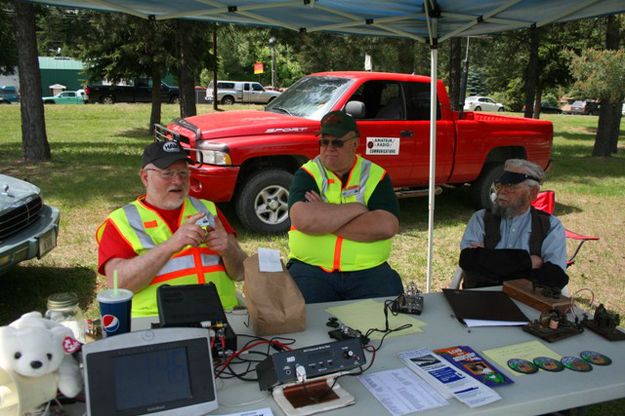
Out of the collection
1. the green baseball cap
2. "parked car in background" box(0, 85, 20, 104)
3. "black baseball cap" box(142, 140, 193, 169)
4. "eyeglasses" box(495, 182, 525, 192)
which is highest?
"parked car in background" box(0, 85, 20, 104)

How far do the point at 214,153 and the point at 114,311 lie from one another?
3.95 m

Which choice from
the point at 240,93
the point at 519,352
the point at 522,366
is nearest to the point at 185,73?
the point at 519,352

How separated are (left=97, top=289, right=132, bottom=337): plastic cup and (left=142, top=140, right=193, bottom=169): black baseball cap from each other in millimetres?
956

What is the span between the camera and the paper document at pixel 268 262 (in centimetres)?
229

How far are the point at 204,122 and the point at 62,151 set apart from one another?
24.3 ft

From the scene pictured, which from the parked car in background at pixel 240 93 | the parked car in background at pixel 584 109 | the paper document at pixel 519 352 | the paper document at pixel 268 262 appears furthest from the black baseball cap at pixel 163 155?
the parked car in background at pixel 584 109

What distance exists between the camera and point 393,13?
166 inches

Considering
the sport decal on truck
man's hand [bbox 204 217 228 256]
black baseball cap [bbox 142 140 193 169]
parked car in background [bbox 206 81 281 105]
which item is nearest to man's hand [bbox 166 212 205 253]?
man's hand [bbox 204 217 228 256]

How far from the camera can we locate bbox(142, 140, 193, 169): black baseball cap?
8.81ft

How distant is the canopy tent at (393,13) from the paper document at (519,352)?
2.06 meters

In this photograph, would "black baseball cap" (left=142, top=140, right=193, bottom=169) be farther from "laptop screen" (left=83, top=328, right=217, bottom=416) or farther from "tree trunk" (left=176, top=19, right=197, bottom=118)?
"tree trunk" (left=176, top=19, right=197, bottom=118)

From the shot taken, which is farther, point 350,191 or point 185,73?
point 185,73

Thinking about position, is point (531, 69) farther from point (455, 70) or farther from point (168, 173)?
point (168, 173)

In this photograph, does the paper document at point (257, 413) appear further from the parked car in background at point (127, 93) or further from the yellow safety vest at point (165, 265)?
the parked car in background at point (127, 93)
